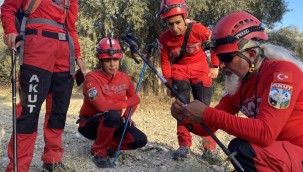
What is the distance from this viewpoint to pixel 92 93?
4.48 meters

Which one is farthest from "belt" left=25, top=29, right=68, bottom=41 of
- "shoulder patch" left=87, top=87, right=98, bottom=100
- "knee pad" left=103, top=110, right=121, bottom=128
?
"knee pad" left=103, top=110, right=121, bottom=128

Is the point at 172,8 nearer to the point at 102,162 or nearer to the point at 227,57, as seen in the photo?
the point at 102,162

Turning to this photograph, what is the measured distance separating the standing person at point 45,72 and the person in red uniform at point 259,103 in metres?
1.43

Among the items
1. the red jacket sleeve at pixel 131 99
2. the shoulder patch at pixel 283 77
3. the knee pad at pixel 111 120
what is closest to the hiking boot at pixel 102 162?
the knee pad at pixel 111 120

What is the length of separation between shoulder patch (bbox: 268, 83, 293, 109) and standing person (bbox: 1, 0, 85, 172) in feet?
7.07

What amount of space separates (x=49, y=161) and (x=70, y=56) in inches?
42.4

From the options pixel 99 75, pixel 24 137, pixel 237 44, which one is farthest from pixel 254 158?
pixel 99 75

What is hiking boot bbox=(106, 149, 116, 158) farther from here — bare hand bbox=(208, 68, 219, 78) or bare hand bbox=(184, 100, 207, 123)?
bare hand bbox=(184, 100, 207, 123)

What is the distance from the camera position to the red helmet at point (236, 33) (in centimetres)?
282

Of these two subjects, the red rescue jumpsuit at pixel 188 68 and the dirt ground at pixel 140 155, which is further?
the red rescue jumpsuit at pixel 188 68

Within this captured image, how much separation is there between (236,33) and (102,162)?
2.28 metres

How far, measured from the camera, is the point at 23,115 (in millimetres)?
3654

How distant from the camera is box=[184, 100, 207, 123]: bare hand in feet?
9.32

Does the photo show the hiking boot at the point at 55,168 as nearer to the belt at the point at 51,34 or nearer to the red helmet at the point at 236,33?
the belt at the point at 51,34
